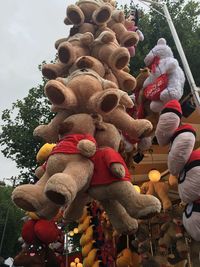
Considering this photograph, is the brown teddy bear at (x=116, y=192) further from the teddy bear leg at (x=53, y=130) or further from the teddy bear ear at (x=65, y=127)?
the teddy bear leg at (x=53, y=130)

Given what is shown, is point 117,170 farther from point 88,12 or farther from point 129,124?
point 88,12

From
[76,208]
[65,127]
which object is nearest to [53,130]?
[65,127]

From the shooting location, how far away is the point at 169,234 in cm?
462

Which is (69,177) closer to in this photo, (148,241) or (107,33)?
(107,33)

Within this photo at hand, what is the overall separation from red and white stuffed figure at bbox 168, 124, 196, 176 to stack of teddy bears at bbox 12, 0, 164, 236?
0.27 meters

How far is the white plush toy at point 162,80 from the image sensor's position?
3999 mm

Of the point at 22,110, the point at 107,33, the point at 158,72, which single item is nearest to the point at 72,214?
the point at 107,33

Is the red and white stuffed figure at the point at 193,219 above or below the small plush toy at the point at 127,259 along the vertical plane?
above

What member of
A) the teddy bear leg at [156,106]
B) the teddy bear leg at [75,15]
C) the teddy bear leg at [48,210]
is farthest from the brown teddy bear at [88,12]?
the teddy bear leg at [48,210]

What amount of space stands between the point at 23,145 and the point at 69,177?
7996 millimetres

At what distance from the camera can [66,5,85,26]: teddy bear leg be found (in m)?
4.02

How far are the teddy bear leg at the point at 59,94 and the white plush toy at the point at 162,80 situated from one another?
1303mm

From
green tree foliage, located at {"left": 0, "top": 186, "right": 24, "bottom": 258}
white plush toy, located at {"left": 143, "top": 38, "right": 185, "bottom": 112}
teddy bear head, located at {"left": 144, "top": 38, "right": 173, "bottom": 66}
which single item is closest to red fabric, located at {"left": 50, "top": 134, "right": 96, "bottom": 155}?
white plush toy, located at {"left": 143, "top": 38, "right": 185, "bottom": 112}

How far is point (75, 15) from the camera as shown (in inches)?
161
